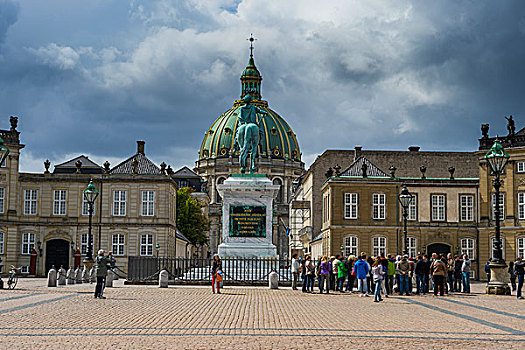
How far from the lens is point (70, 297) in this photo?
2573 cm

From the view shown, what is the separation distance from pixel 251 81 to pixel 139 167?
121652mm

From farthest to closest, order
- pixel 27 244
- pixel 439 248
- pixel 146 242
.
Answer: pixel 146 242
pixel 27 244
pixel 439 248

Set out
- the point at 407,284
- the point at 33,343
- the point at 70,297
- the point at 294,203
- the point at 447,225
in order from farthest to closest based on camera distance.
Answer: the point at 294,203 < the point at 447,225 < the point at 407,284 < the point at 70,297 < the point at 33,343

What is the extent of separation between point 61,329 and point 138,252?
1868 inches

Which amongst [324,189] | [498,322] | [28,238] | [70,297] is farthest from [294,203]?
[498,322]

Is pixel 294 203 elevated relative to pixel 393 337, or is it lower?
elevated

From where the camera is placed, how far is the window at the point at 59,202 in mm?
62531

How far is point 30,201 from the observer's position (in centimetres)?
→ 6238

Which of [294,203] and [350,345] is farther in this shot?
[294,203]

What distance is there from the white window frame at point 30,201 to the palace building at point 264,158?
9745 centimetres

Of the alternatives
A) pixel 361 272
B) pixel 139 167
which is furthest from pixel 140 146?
pixel 361 272

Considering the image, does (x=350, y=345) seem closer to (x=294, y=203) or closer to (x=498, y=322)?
(x=498, y=322)

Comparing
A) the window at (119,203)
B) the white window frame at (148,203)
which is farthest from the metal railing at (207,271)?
the window at (119,203)

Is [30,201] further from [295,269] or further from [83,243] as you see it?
[295,269]
